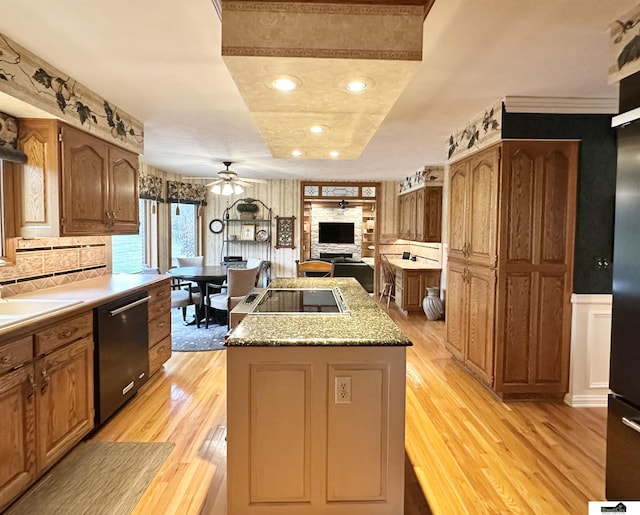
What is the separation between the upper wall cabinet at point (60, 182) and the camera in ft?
8.01

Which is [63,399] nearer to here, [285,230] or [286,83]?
[286,83]

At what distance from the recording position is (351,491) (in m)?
1.69

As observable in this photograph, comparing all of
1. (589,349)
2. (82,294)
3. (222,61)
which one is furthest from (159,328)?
(589,349)

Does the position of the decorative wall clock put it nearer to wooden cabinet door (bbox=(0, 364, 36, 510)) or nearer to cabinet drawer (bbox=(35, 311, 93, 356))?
cabinet drawer (bbox=(35, 311, 93, 356))

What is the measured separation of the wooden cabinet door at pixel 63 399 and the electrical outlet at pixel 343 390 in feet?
5.27

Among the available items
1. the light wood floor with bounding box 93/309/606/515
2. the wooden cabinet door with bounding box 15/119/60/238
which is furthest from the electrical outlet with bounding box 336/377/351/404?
the wooden cabinet door with bounding box 15/119/60/238

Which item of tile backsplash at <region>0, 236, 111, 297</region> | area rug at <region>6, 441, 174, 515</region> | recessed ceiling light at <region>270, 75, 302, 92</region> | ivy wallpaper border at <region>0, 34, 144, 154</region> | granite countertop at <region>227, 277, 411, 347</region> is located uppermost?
ivy wallpaper border at <region>0, 34, 144, 154</region>

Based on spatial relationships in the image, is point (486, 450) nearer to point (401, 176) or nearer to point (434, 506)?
point (434, 506)

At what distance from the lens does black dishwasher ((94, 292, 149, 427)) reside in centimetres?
246

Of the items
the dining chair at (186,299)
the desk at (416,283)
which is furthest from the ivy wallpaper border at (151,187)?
the desk at (416,283)

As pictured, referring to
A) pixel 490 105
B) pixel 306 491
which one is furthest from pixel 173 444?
pixel 490 105

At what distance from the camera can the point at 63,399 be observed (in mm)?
2139

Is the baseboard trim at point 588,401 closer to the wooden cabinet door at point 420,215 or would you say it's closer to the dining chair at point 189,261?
the wooden cabinet door at point 420,215

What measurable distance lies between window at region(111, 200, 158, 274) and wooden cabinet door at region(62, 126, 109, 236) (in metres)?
1.71
